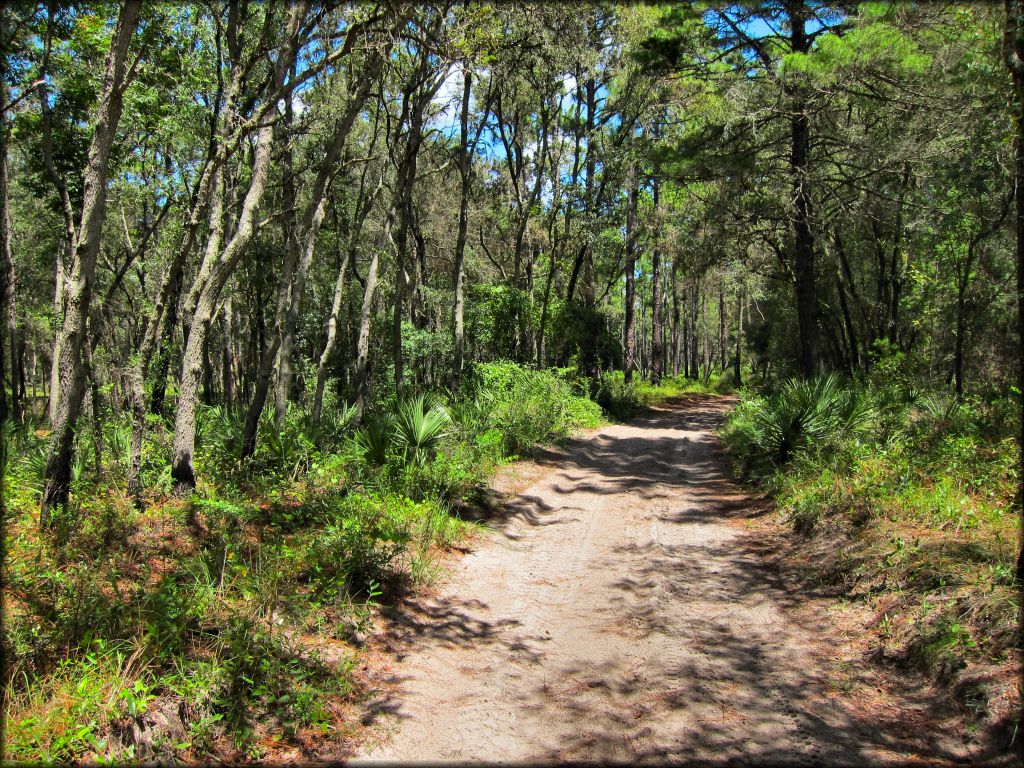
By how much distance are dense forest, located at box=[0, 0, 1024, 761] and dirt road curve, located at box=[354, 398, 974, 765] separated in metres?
0.65

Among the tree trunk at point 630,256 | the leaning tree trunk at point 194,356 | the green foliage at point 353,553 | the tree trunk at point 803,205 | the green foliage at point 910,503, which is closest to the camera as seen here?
the green foliage at point 910,503

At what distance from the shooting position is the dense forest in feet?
13.8

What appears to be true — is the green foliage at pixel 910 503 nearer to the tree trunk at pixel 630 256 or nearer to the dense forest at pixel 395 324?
the dense forest at pixel 395 324

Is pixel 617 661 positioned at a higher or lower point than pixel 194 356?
lower

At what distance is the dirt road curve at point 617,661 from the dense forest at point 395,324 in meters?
0.65

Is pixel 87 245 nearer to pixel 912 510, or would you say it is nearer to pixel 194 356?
pixel 194 356

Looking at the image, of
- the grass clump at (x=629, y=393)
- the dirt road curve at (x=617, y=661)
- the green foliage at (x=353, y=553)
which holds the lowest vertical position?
the dirt road curve at (x=617, y=661)

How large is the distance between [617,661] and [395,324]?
33.2 feet

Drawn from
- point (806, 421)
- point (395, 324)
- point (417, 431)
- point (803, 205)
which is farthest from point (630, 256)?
point (417, 431)

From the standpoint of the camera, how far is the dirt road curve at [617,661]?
3660 millimetres

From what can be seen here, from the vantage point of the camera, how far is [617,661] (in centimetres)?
471

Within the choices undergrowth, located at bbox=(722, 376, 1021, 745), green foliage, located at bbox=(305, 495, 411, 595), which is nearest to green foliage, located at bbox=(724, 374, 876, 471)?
undergrowth, located at bbox=(722, 376, 1021, 745)

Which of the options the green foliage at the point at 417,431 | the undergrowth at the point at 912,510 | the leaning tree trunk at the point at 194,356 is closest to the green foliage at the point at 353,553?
the leaning tree trunk at the point at 194,356

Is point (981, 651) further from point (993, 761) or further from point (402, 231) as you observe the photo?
point (402, 231)
